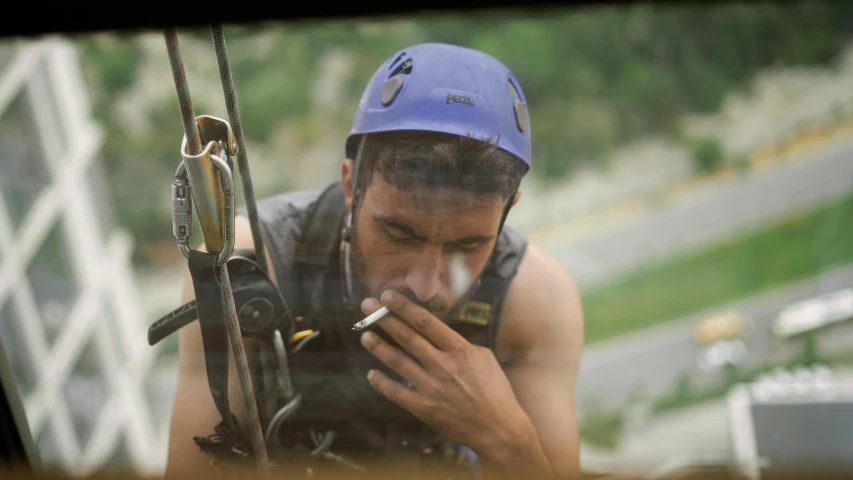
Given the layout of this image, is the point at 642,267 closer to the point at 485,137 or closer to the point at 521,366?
the point at 521,366

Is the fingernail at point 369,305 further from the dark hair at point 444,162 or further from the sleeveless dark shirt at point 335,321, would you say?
the dark hair at point 444,162

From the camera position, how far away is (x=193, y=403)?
4.01 feet

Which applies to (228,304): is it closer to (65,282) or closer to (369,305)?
(369,305)

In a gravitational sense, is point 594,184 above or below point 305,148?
below

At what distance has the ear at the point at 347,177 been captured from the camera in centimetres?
116

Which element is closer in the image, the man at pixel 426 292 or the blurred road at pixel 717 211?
the man at pixel 426 292

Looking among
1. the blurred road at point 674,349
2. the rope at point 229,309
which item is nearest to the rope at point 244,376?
the rope at point 229,309

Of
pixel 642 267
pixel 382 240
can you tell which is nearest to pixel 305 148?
pixel 382 240

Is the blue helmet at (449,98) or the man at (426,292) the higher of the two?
the blue helmet at (449,98)

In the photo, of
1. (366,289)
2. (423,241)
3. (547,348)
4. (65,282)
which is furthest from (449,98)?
(65,282)

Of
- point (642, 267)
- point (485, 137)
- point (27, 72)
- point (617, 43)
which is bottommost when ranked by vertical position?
point (642, 267)

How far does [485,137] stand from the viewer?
1044 millimetres

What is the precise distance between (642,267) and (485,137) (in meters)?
0.61

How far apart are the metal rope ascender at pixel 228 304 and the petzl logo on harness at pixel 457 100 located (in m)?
0.34
